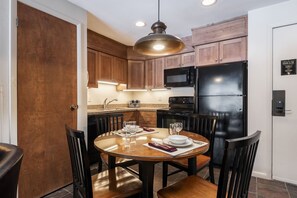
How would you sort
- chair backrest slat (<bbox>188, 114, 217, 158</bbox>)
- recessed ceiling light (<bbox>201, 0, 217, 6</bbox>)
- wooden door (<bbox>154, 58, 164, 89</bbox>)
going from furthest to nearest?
wooden door (<bbox>154, 58, 164, 89</bbox>), recessed ceiling light (<bbox>201, 0, 217, 6</bbox>), chair backrest slat (<bbox>188, 114, 217, 158</bbox>)

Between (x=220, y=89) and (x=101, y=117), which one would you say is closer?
(x=101, y=117)

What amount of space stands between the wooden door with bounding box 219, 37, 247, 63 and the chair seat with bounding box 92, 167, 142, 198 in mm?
2338

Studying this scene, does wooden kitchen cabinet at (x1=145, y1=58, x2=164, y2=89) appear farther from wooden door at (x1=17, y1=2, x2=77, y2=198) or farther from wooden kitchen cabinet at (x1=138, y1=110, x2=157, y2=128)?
wooden door at (x1=17, y1=2, x2=77, y2=198)

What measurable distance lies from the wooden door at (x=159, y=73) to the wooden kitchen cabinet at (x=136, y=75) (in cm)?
36

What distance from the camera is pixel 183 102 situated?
138 inches

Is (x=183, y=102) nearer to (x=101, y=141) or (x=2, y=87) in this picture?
(x=101, y=141)

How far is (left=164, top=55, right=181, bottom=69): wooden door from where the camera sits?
144 inches

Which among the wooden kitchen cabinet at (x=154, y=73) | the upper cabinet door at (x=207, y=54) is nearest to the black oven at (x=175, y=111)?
the wooden kitchen cabinet at (x=154, y=73)

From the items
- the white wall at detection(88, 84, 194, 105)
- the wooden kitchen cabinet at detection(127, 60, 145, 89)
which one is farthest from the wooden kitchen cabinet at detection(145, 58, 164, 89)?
the white wall at detection(88, 84, 194, 105)

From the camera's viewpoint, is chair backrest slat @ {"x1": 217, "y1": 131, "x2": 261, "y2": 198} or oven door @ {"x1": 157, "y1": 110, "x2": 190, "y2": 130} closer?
chair backrest slat @ {"x1": 217, "y1": 131, "x2": 261, "y2": 198}

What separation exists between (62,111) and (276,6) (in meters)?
3.20

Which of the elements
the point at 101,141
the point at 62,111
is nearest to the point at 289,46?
the point at 101,141

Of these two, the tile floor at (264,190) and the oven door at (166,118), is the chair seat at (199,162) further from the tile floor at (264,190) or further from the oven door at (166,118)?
the oven door at (166,118)

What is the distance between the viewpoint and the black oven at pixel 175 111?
3068mm
